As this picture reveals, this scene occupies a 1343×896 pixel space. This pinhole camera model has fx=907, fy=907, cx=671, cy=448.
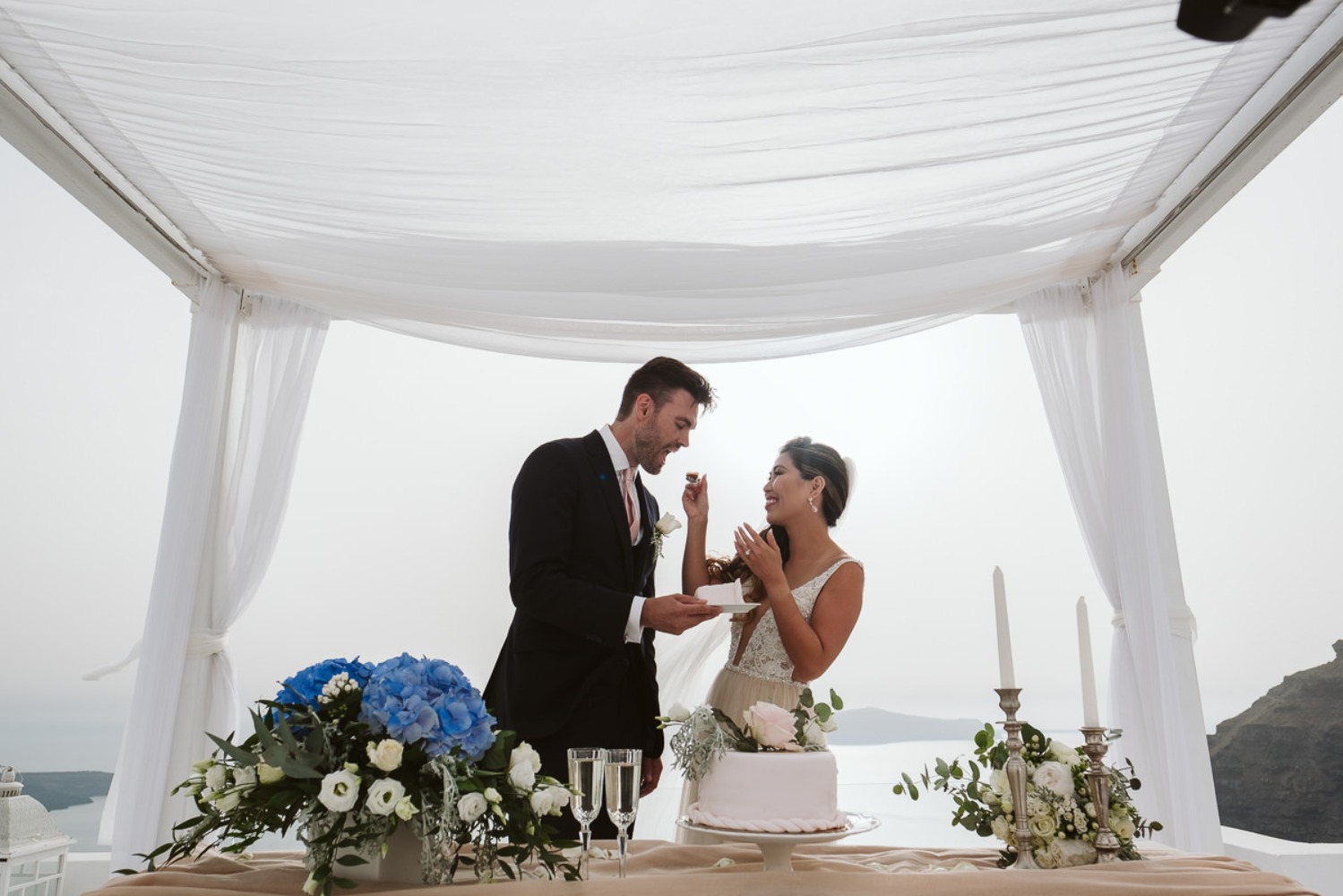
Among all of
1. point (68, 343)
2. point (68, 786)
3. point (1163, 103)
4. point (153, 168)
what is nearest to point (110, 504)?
point (68, 343)

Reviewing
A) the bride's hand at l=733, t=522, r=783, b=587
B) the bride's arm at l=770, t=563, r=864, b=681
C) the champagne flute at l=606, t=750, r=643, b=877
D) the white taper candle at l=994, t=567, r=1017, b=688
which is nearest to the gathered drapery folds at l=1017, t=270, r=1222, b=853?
the bride's arm at l=770, t=563, r=864, b=681

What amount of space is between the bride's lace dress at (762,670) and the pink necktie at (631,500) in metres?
0.48

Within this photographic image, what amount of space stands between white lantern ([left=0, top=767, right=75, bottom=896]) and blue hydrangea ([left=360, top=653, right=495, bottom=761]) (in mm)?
2468

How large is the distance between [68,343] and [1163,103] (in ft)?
16.4

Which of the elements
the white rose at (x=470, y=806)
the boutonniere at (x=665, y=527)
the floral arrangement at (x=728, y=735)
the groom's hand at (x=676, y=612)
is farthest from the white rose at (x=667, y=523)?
→ the white rose at (x=470, y=806)

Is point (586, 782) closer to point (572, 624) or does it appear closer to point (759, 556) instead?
point (572, 624)

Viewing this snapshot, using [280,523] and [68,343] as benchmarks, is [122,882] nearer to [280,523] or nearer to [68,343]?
[280,523]

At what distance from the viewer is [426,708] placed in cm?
129

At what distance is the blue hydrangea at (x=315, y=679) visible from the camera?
4.47ft

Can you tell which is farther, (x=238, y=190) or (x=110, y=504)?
(x=110, y=504)

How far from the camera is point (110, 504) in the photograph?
4617 mm

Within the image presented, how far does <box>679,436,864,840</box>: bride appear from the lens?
2.70 metres

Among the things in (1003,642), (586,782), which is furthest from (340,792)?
(1003,642)

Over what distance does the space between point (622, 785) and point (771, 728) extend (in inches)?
10.7
